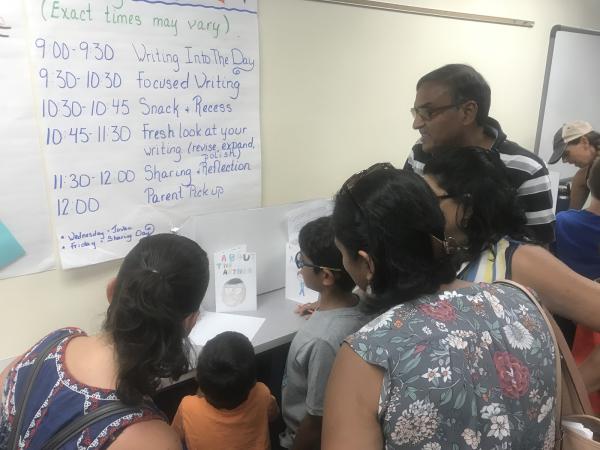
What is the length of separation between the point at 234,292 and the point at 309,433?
2.05 feet

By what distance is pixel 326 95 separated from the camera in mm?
2025

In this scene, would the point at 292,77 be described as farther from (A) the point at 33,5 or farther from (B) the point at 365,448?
(B) the point at 365,448

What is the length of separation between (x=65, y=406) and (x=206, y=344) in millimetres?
712

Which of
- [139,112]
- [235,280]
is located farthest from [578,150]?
[139,112]

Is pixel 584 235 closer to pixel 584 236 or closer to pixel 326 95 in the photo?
pixel 584 236

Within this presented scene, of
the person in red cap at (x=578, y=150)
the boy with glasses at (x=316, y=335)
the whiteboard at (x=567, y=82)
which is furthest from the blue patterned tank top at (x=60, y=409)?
the whiteboard at (x=567, y=82)

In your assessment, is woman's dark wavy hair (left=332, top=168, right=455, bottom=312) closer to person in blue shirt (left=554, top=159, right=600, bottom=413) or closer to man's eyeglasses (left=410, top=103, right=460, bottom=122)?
man's eyeglasses (left=410, top=103, right=460, bottom=122)

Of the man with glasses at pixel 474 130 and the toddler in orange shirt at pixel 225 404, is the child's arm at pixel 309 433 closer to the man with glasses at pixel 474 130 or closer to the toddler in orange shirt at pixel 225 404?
the toddler in orange shirt at pixel 225 404

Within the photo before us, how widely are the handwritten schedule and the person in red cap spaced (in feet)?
7.03

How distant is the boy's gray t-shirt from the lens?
1250mm

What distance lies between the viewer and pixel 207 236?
5.56ft

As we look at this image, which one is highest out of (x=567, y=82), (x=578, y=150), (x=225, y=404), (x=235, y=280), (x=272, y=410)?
(x=567, y=82)

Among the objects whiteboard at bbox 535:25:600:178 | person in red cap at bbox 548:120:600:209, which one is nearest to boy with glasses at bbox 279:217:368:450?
person in red cap at bbox 548:120:600:209

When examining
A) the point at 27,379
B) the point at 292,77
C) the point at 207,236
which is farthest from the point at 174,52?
the point at 27,379
